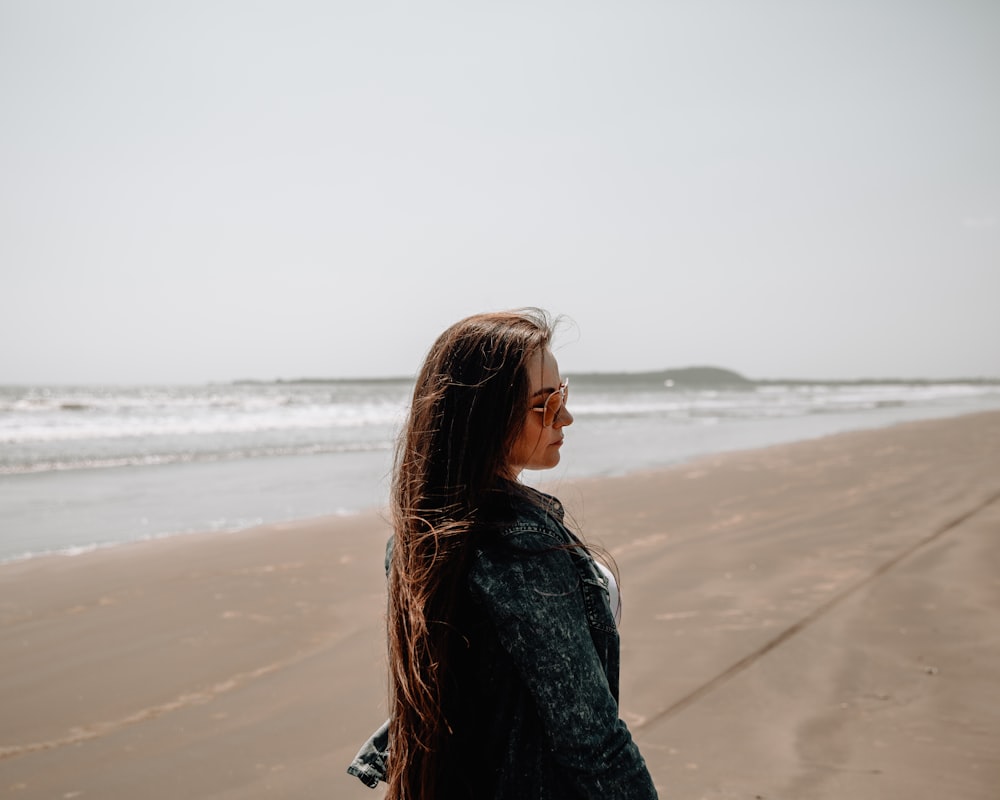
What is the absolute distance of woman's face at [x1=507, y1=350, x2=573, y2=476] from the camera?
4.78 feet

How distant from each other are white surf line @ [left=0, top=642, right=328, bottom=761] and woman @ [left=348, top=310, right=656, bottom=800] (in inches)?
112

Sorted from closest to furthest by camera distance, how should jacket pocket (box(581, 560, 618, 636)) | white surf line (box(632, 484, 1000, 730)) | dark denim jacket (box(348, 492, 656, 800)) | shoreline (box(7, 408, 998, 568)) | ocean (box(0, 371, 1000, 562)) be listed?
dark denim jacket (box(348, 492, 656, 800)) < jacket pocket (box(581, 560, 618, 636)) < white surf line (box(632, 484, 1000, 730)) < shoreline (box(7, 408, 998, 568)) < ocean (box(0, 371, 1000, 562))

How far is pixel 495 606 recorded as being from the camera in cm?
127

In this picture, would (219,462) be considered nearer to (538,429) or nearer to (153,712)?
(153,712)

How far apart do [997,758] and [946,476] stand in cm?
817

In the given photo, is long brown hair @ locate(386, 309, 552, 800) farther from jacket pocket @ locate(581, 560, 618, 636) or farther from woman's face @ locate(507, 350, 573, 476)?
jacket pocket @ locate(581, 560, 618, 636)

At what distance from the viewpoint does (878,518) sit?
305 inches

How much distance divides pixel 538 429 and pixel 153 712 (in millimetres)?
3330

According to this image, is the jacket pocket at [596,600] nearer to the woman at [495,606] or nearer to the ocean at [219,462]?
the woman at [495,606]

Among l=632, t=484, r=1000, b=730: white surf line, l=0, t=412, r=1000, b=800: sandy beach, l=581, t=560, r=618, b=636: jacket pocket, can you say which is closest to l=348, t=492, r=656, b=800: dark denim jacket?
l=581, t=560, r=618, b=636: jacket pocket

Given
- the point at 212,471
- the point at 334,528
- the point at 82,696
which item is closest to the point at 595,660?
the point at 82,696

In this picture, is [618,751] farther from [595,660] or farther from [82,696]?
[82,696]

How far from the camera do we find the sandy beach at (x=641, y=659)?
325cm

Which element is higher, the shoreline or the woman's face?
the woman's face
